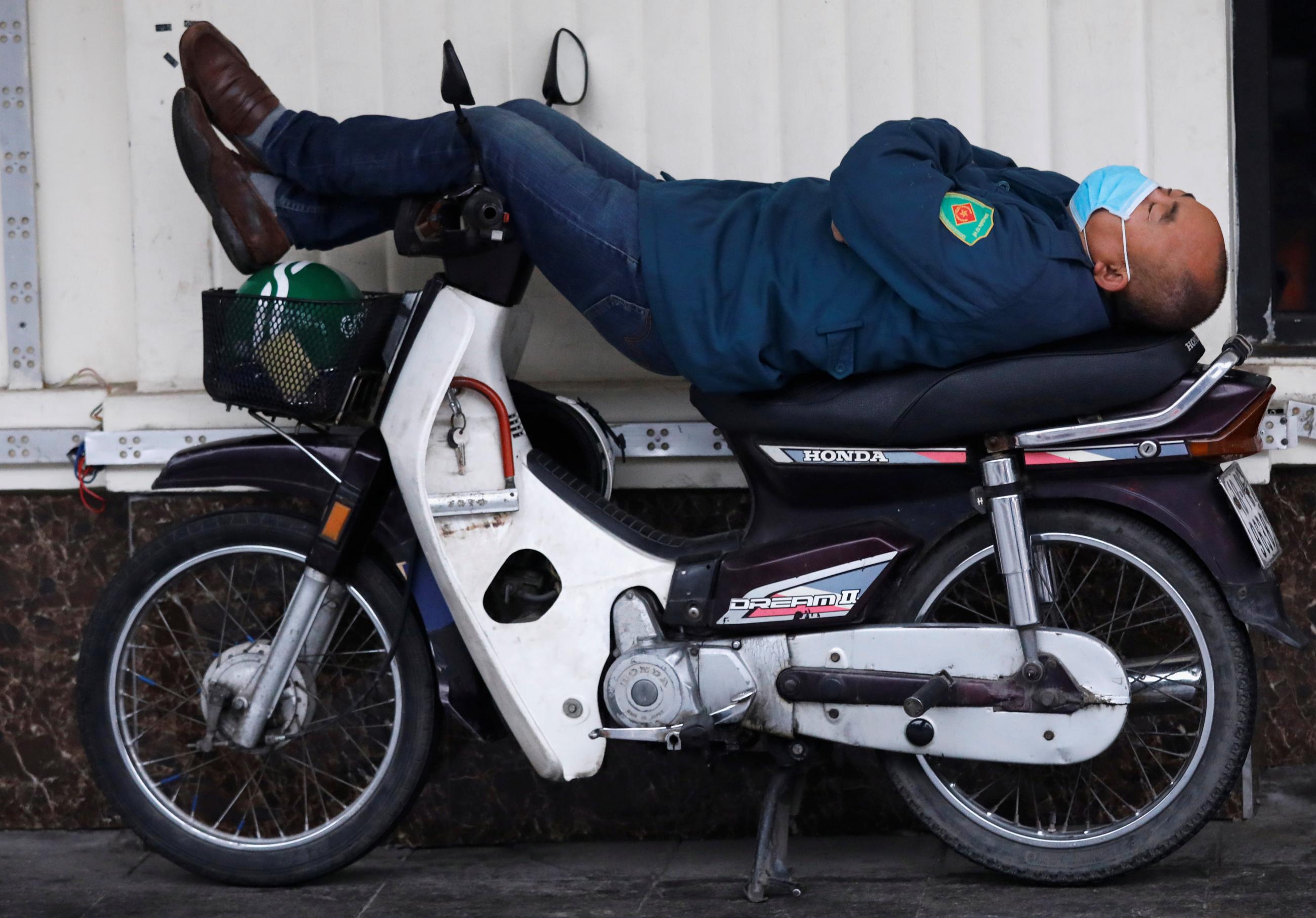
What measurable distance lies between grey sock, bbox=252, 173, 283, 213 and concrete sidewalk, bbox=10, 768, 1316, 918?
146 centimetres

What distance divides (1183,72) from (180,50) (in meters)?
2.24

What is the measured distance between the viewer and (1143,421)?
255 centimetres

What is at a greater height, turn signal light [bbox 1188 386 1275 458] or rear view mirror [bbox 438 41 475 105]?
rear view mirror [bbox 438 41 475 105]

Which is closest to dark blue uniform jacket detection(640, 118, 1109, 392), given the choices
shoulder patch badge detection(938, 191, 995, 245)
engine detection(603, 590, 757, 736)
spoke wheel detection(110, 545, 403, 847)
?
shoulder patch badge detection(938, 191, 995, 245)

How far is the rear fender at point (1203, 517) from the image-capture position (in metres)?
2.58

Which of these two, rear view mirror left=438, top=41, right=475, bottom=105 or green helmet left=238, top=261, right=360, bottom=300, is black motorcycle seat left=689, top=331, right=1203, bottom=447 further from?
green helmet left=238, top=261, right=360, bottom=300

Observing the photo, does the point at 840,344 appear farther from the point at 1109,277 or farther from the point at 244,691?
the point at 244,691

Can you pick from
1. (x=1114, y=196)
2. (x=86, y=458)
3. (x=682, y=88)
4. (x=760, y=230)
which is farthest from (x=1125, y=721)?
(x=86, y=458)

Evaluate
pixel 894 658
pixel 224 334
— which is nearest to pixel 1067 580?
pixel 894 658

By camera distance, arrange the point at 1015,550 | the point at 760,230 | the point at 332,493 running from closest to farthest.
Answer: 1. the point at 1015,550
2. the point at 760,230
3. the point at 332,493

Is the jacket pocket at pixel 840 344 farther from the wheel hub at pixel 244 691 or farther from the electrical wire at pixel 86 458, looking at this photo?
the electrical wire at pixel 86 458

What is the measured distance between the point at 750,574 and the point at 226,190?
1.34 metres

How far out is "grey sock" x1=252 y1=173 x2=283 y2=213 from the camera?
2926 mm

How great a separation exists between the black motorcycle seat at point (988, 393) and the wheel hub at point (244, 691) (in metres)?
1.18
